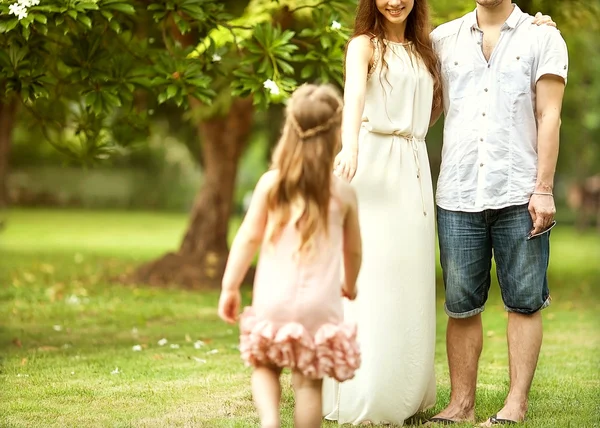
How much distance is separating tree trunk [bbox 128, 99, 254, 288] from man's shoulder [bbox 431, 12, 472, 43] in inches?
285

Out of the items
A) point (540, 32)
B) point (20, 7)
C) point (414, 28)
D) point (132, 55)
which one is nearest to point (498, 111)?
point (540, 32)

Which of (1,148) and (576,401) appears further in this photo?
(1,148)

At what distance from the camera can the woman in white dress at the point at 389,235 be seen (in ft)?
14.3

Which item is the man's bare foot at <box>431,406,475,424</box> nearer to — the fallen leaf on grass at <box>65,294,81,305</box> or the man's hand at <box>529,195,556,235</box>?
the man's hand at <box>529,195,556,235</box>

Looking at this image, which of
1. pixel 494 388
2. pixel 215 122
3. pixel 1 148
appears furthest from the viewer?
pixel 1 148

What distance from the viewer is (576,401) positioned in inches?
206

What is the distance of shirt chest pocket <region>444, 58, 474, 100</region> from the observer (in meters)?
4.48

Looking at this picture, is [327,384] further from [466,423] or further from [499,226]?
[499,226]

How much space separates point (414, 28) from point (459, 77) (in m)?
0.31

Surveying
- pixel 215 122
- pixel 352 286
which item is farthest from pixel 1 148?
pixel 352 286

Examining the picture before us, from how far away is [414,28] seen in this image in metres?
4.54

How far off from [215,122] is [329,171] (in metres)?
8.78

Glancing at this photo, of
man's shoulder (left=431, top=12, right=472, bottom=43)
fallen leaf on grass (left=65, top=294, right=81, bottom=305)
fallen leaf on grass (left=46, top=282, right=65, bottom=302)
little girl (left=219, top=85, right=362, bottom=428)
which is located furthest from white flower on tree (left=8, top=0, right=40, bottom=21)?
fallen leaf on grass (left=46, top=282, right=65, bottom=302)

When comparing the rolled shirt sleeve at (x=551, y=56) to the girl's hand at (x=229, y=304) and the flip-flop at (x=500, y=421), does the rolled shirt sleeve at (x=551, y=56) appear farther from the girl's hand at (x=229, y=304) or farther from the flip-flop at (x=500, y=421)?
the girl's hand at (x=229, y=304)
